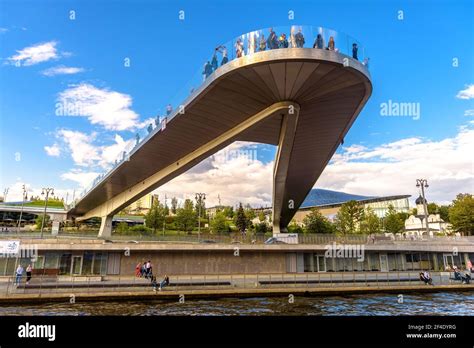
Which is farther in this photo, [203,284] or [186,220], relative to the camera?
[186,220]

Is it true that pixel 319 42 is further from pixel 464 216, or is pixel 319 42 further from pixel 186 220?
pixel 186 220

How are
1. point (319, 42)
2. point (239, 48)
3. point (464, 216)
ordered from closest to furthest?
1. point (319, 42)
2. point (239, 48)
3. point (464, 216)

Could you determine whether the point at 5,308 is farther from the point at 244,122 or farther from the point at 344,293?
the point at 244,122

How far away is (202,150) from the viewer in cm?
3456

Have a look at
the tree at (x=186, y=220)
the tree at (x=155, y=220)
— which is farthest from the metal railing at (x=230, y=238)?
the tree at (x=186, y=220)

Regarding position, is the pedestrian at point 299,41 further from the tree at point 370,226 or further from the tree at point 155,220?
the tree at point 155,220

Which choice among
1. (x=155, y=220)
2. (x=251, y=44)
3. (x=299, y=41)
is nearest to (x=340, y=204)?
(x=155, y=220)

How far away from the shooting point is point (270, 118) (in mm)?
29625

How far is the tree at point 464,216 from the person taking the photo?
53.2 meters

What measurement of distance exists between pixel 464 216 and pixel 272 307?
2061 inches

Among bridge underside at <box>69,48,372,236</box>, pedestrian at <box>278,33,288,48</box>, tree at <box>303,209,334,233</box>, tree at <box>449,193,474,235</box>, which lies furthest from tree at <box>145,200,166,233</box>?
tree at <box>449,193,474,235</box>
